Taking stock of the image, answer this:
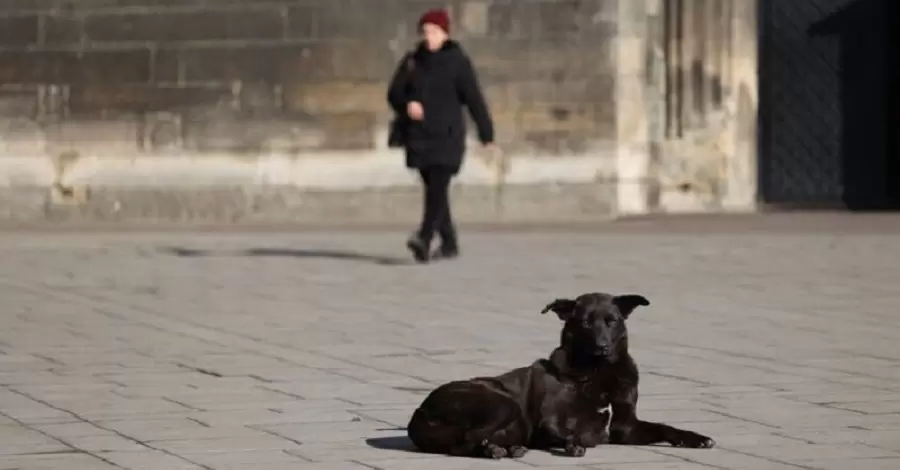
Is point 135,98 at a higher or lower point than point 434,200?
higher

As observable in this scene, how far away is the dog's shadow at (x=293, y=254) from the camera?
581 inches

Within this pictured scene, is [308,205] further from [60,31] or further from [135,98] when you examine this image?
[60,31]

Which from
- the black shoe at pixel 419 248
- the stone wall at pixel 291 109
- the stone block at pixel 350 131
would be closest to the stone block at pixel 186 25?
the stone wall at pixel 291 109

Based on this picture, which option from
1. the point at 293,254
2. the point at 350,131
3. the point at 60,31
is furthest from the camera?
the point at 60,31

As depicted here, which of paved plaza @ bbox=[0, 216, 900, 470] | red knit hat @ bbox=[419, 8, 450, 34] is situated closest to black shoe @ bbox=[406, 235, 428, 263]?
paved plaza @ bbox=[0, 216, 900, 470]

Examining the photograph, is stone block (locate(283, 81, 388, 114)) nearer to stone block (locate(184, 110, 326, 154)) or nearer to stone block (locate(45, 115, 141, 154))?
stone block (locate(184, 110, 326, 154))

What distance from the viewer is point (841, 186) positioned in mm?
20078

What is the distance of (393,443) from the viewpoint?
6.59m

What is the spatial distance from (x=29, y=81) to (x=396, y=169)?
134 inches

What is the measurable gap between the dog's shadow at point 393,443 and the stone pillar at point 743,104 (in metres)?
12.8

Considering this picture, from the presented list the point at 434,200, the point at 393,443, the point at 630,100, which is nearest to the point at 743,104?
the point at 630,100

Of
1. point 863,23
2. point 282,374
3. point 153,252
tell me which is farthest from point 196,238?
point 282,374

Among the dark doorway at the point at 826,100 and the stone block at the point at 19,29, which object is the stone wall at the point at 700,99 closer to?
the dark doorway at the point at 826,100

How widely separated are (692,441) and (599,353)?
0.49 meters
